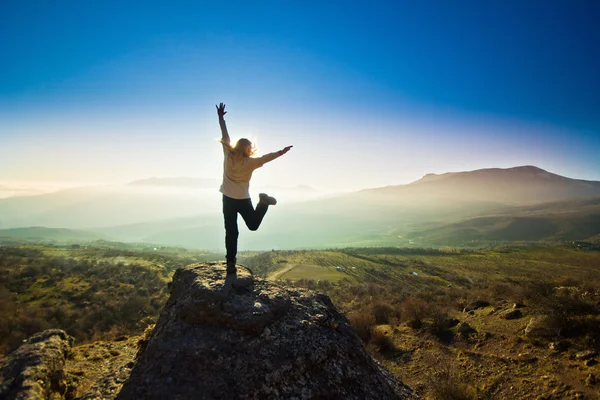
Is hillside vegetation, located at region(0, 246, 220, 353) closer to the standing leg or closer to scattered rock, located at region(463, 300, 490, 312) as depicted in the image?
the standing leg

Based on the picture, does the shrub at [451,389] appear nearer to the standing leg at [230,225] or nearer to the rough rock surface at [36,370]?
the standing leg at [230,225]

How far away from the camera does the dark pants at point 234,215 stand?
5.61m

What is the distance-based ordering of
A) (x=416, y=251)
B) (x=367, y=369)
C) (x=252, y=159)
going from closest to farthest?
(x=367, y=369)
(x=252, y=159)
(x=416, y=251)

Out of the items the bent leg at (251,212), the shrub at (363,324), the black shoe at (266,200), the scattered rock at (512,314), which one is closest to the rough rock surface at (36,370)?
the bent leg at (251,212)

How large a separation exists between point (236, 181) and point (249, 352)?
125 inches

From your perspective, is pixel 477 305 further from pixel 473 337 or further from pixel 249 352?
pixel 249 352

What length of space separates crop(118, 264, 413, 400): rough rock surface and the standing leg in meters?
0.46

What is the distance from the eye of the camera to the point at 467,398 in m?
6.73

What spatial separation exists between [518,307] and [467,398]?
7067mm

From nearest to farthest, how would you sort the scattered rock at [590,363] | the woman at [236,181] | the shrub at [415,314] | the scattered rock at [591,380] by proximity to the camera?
the woman at [236,181] < the scattered rock at [591,380] < the scattered rock at [590,363] < the shrub at [415,314]

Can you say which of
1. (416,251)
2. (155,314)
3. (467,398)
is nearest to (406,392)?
(467,398)

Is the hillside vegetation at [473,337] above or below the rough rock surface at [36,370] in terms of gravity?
below

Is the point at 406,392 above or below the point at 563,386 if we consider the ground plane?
above

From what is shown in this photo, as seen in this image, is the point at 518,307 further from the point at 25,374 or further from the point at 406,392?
the point at 25,374
